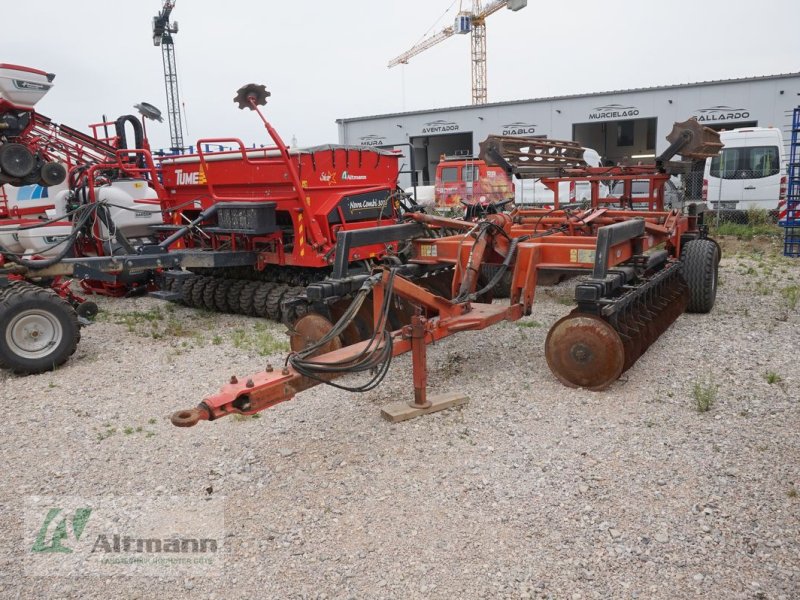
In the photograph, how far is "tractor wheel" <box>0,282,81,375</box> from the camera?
5590mm

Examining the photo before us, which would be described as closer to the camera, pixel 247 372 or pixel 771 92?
pixel 247 372

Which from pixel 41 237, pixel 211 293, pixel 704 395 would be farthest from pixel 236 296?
pixel 704 395

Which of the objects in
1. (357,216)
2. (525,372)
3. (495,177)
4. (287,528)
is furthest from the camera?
(495,177)

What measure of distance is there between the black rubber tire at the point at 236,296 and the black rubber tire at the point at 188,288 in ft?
2.37

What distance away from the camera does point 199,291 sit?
26.8ft

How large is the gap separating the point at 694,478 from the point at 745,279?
646 cm

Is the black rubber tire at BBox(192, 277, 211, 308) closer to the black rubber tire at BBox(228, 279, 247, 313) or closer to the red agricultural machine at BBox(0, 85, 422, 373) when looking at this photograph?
the red agricultural machine at BBox(0, 85, 422, 373)

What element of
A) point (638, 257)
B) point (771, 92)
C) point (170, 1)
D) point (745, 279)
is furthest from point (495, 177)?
point (170, 1)

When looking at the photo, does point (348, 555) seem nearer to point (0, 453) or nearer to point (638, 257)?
point (0, 453)

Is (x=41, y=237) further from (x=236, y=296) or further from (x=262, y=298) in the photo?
(x=262, y=298)

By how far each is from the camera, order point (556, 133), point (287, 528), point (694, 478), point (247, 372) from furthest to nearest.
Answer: point (556, 133) < point (247, 372) < point (694, 478) < point (287, 528)

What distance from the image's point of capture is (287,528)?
10.4ft

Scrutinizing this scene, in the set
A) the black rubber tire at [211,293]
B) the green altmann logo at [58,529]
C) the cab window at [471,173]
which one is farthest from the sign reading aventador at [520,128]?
the green altmann logo at [58,529]

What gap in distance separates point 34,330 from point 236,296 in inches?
93.6
